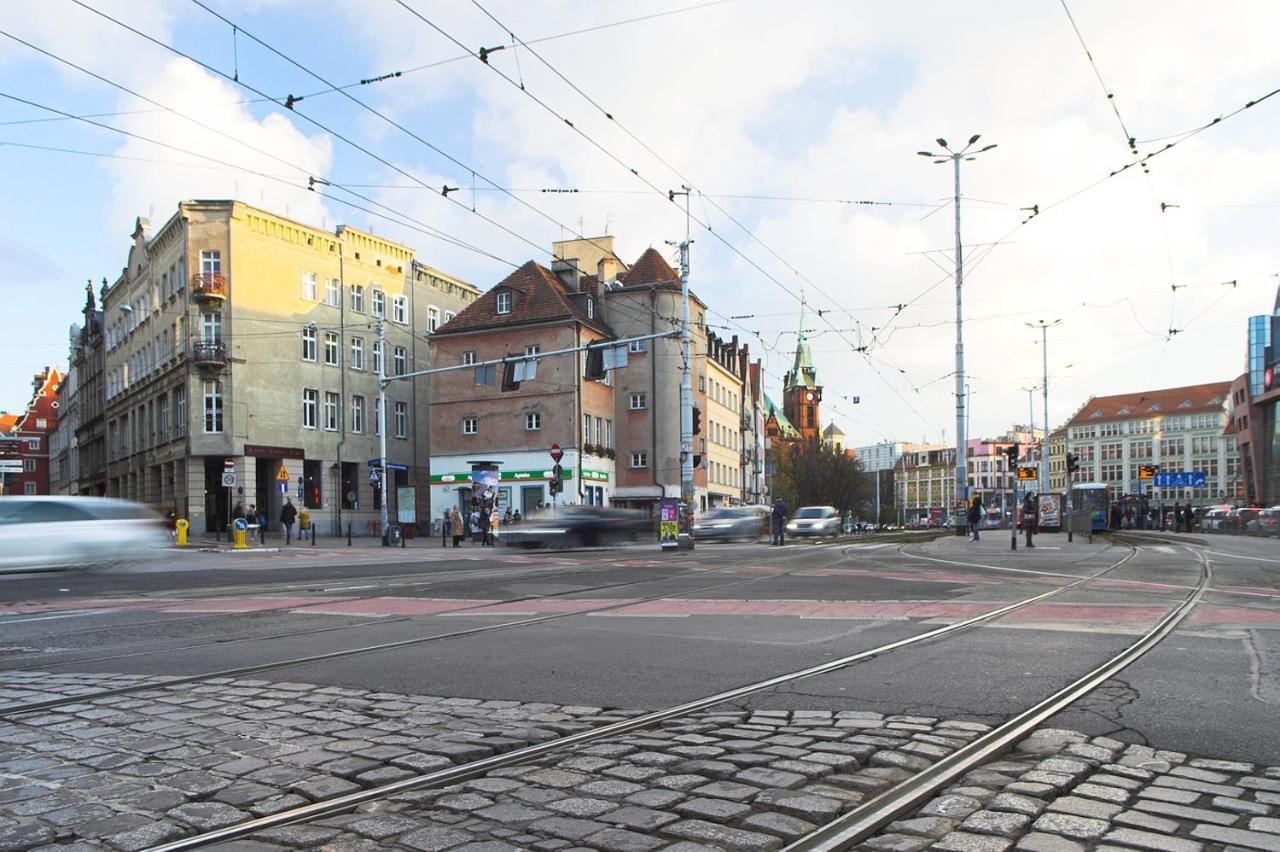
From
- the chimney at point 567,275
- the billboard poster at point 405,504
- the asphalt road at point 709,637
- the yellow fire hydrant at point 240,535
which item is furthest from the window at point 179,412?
the asphalt road at point 709,637

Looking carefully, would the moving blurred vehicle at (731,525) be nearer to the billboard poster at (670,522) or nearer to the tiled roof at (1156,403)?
the billboard poster at (670,522)

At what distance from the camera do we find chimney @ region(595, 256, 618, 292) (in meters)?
60.3

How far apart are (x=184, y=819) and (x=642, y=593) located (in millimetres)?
10294

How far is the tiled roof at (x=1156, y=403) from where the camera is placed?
138250 millimetres

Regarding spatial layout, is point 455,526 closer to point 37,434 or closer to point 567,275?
point 567,275

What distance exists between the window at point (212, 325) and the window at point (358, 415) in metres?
9.05

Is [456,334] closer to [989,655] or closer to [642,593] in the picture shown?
[642,593]

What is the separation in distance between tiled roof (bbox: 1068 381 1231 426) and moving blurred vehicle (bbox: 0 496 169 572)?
14523 cm

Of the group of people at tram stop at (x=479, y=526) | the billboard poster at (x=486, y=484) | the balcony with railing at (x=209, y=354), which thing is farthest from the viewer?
the balcony with railing at (x=209, y=354)

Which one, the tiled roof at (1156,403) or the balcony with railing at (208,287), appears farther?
the tiled roof at (1156,403)

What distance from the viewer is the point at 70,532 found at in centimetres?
1842

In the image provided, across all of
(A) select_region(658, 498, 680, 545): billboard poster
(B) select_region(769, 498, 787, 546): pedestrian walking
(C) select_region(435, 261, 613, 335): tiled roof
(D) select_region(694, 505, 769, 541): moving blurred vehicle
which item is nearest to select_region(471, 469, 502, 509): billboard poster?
(D) select_region(694, 505, 769, 541): moving blurred vehicle

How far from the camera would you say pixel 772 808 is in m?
4.03

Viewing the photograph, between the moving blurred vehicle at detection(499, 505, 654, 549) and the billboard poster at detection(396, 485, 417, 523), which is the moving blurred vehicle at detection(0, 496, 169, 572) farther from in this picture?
the billboard poster at detection(396, 485, 417, 523)
